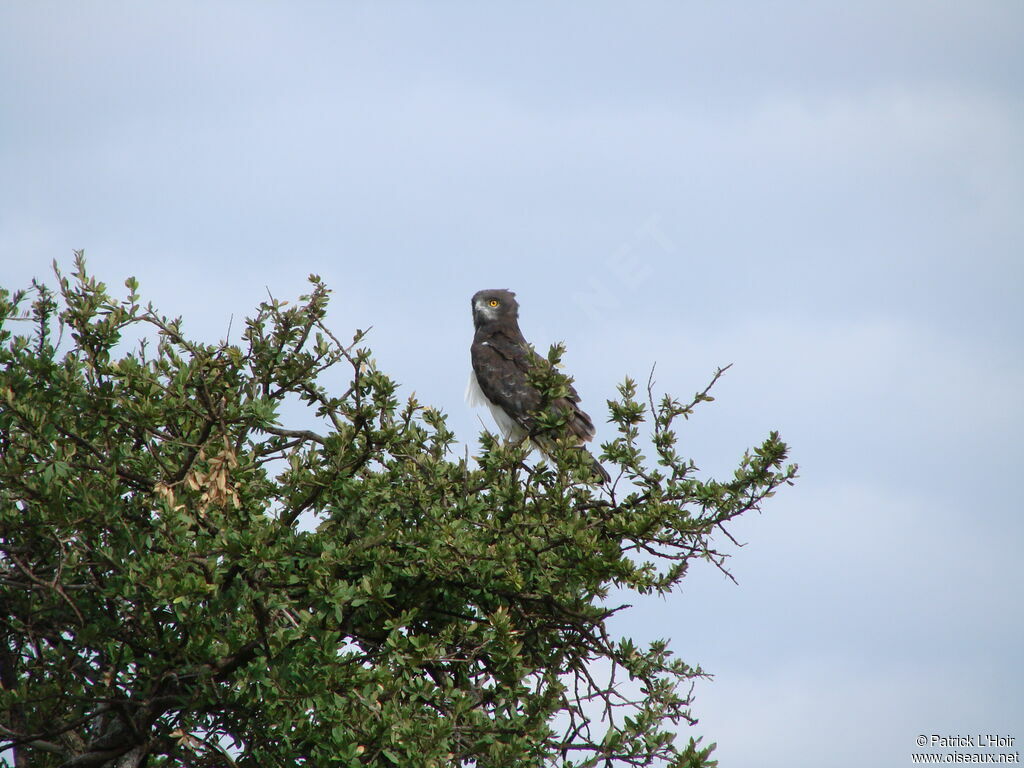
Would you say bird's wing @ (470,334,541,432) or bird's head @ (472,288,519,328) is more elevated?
bird's head @ (472,288,519,328)

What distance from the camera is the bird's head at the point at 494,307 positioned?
1435 cm

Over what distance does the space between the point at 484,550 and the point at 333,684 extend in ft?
4.09

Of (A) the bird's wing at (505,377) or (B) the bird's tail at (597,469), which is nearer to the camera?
(B) the bird's tail at (597,469)

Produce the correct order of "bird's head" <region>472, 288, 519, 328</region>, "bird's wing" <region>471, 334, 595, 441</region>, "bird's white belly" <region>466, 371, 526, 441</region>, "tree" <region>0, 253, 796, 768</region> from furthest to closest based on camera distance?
"bird's head" <region>472, 288, 519, 328</region> < "bird's white belly" <region>466, 371, 526, 441</region> < "bird's wing" <region>471, 334, 595, 441</region> < "tree" <region>0, 253, 796, 768</region>

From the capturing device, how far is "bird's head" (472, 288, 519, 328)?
565 inches

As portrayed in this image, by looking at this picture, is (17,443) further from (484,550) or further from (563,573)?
(563,573)

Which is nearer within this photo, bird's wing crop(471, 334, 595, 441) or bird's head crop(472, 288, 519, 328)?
bird's wing crop(471, 334, 595, 441)

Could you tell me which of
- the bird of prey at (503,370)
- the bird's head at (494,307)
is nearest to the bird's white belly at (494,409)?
the bird of prey at (503,370)

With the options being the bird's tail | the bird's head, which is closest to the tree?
the bird's tail

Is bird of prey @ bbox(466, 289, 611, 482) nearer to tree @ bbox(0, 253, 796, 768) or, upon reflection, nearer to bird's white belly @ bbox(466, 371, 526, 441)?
bird's white belly @ bbox(466, 371, 526, 441)

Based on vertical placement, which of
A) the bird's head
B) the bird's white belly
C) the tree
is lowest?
the tree

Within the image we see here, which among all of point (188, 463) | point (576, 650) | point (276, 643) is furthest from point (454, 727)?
point (188, 463)

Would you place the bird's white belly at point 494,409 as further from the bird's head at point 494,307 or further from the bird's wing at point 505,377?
the bird's head at point 494,307

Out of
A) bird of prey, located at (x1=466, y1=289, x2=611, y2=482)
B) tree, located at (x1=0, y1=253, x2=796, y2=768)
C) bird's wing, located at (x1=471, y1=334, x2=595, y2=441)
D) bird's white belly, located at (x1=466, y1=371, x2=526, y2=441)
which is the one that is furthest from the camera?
bird's white belly, located at (x1=466, y1=371, x2=526, y2=441)
